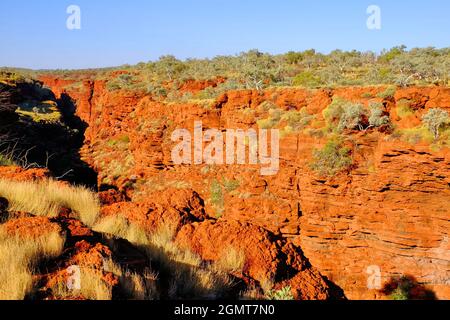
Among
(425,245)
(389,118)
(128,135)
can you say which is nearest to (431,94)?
(389,118)

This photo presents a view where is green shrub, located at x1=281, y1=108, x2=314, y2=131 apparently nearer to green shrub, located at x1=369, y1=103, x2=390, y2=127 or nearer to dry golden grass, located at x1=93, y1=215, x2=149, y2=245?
green shrub, located at x1=369, y1=103, x2=390, y2=127

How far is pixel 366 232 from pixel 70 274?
357 inches

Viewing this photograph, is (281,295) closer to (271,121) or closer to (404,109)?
(404,109)

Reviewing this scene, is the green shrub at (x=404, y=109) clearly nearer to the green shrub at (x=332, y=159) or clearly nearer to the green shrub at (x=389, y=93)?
the green shrub at (x=389, y=93)

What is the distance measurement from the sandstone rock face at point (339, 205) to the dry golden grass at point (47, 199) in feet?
3.81

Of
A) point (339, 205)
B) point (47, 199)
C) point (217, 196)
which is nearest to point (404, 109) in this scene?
point (339, 205)

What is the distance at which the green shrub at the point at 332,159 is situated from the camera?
11016mm

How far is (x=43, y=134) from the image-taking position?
28.1 metres

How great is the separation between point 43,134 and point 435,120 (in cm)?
2663

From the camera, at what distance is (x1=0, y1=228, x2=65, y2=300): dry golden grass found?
2.95 m

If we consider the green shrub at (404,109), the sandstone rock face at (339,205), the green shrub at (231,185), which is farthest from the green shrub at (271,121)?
the green shrub at (404,109)

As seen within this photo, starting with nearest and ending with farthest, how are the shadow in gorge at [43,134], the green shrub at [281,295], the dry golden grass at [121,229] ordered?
1. the green shrub at [281,295]
2. the dry golden grass at [121,229]
3. the shadow in gorge at [43,134]

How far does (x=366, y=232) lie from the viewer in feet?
34.6
